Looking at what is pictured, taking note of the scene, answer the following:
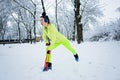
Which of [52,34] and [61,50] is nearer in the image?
[52,34]

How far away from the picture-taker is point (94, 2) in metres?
27.2

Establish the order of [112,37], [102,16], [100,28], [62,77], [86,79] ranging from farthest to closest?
[102,16], [100,28], [112,37], [62,77], [86,79]

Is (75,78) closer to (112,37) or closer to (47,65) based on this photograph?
Result: (47,65)

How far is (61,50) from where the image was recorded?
34.4 feet

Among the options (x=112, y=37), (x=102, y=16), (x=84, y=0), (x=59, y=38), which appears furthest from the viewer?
(x=102, y=16)

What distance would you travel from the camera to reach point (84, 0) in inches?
1022

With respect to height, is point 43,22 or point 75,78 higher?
point 43,22

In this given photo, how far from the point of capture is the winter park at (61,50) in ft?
13.8

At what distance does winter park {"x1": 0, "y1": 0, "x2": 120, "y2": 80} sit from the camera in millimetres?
4199

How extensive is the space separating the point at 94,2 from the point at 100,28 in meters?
6.02

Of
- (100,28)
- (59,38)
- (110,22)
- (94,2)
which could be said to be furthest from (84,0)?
(59,38)

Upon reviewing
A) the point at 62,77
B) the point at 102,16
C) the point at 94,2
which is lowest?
the point at 62,77

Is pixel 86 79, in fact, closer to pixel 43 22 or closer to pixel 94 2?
pixel 43 22

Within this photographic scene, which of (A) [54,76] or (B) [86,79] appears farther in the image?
(A) [54,76]
